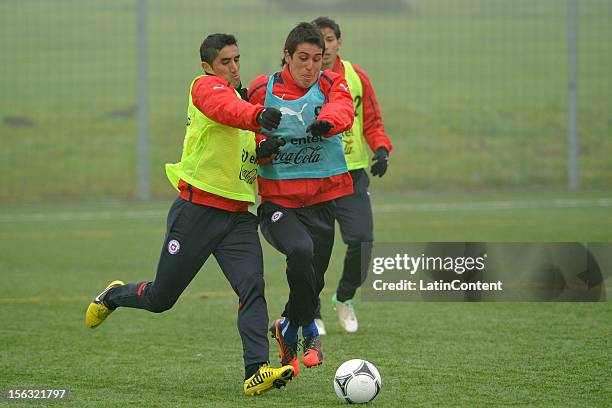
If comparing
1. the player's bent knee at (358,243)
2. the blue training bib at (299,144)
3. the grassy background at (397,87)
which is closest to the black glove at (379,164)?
the player's bent knee at (358,243)

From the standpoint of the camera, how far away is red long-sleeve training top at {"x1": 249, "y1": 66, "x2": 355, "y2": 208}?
6574 millimetres

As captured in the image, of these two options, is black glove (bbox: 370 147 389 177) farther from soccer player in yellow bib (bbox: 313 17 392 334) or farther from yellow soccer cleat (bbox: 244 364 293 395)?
yellow soccer cleat (bbox: 244 364 293 395)

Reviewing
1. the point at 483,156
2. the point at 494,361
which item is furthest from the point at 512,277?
the point at 483,156

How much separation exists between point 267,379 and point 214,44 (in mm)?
1813

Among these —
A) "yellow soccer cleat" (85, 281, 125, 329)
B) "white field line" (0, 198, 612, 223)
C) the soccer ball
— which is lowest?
"white field line" (0, 198, 612, 223)

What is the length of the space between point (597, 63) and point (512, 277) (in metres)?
11.3

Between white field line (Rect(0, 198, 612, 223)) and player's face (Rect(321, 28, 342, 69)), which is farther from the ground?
player's face (Rect(321, 28, 342, 69))

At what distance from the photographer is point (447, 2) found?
2141cm

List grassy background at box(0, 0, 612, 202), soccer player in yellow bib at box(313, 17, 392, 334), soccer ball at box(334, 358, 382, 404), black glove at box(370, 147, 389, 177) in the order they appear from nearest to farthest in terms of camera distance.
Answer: soccer ball at box(334, 358, 382, 404)
black glove at box(370, 147, 389, 177)
soccer player in yellow bib at box(313, 17, 392, 334)
grassy background at box(0, 0, 612, 202)

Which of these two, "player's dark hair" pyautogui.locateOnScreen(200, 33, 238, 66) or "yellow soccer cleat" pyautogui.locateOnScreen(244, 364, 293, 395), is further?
"player's dark hair" pyautogui.locateOnScreen(200, 33, 238, 66)

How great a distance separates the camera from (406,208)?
16719mm

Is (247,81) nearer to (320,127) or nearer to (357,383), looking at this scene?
(320,127)

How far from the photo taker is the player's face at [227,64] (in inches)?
253

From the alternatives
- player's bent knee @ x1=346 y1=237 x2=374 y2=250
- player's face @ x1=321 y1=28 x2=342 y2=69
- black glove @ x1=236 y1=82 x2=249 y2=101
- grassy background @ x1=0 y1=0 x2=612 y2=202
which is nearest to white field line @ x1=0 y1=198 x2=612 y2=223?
grassy background @ x1=0 y1=0 x2=612 y2=202
